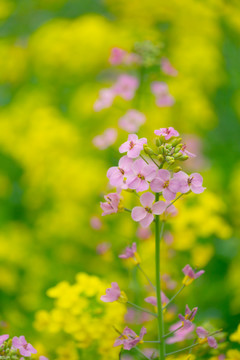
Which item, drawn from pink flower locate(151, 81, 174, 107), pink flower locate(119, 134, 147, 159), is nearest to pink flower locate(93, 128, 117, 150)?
pink flower locate(151, 81, 174, 107)

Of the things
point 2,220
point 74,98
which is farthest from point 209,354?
point 74,98

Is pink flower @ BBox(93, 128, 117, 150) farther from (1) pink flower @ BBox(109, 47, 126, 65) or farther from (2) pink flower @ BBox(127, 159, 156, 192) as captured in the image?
(2) pink flower @ BBox(127, 159, 156, 192)

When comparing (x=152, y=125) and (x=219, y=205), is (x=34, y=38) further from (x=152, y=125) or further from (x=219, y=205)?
(x=219, y=205)

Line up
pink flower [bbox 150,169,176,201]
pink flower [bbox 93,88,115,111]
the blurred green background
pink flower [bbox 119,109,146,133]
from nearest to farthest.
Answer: pink flower [bbox 150,169,176,201] → pink flower [bbox 119,109,146,133] → pink flower [bbox 93,88,115,111] → the blurred green background

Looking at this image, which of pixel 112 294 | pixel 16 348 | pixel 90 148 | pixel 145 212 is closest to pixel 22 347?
pixel 16 348

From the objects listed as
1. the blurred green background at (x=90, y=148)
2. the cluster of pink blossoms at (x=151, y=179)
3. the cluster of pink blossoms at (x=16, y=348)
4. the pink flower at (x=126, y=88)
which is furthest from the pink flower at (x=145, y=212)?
the pink flower at (x=126, y=88)

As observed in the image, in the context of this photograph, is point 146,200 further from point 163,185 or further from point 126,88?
point 126,88
